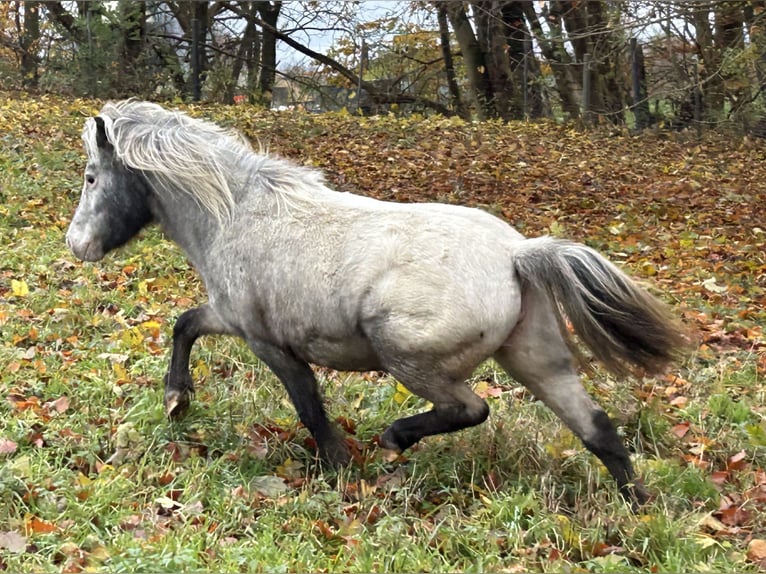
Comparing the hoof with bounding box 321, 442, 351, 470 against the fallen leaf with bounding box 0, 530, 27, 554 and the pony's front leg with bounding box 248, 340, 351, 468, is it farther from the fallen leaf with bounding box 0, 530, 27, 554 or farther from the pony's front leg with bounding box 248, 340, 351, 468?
the fallen leaf with bounding box 0, 530, 27, 554

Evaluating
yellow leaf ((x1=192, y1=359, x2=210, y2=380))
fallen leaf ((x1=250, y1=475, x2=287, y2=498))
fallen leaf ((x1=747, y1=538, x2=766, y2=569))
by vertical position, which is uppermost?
yellow leaf ((x1=192, y1=359, x2=210, y2=380))

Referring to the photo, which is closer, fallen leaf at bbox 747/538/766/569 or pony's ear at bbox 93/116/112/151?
fallen leaf at bbox 747/538/766/569

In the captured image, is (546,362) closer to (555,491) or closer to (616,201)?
(555,491)

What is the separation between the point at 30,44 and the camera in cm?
1988

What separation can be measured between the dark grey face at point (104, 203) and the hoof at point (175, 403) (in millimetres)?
867

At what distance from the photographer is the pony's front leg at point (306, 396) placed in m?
4.36

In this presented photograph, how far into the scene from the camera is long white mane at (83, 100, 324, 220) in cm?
458

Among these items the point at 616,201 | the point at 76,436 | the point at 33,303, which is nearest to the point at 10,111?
the point at 33,303

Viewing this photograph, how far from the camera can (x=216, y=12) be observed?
21.3 meters

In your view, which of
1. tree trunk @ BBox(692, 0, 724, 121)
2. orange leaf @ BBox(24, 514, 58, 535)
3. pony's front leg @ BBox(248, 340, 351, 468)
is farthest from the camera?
tree trunk @ BBox(692, 0, 724, 121)

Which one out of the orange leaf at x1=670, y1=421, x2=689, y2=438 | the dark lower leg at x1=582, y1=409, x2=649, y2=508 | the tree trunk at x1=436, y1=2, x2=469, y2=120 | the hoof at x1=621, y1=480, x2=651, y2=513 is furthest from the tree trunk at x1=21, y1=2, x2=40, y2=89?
the hoof at x1=621, y1=480, x2=651, y2=513

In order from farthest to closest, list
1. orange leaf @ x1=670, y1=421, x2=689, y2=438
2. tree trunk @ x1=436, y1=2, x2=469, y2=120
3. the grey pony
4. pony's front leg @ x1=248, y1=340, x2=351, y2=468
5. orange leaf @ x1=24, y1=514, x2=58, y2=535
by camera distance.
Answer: tree trunk @ x1=436, y1=2, x2=469, y2=120, orange leaf @ x1=670, y1=421, x2=689, y2=438, pony's front leg @ x1=248, y1=340, x2=351, y2=468, the grey pony, orange leaf @ x1=24, y1=514, x2=58, y2=535

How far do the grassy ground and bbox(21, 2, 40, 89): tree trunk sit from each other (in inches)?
489

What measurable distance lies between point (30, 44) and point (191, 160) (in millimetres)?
17532
